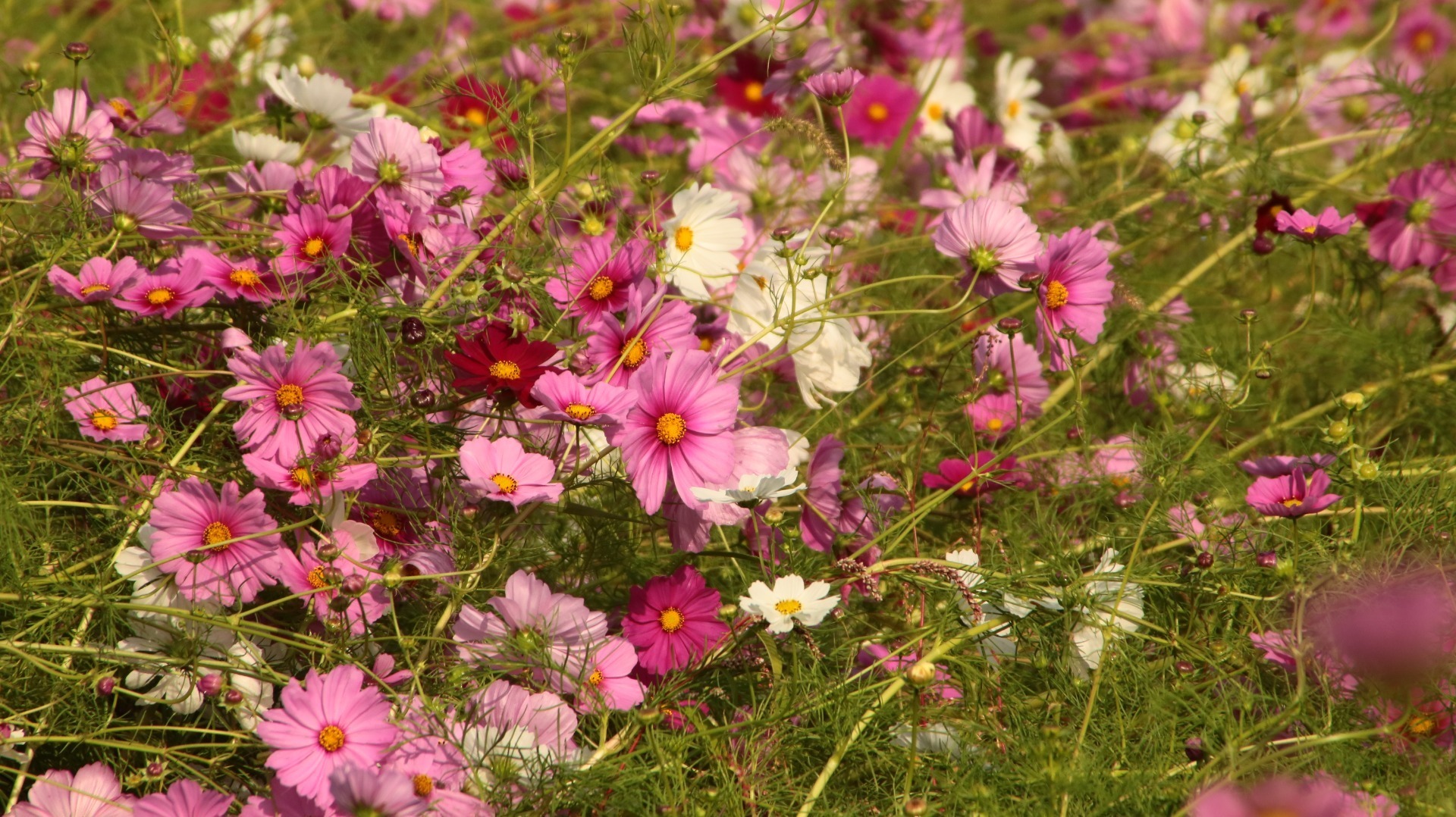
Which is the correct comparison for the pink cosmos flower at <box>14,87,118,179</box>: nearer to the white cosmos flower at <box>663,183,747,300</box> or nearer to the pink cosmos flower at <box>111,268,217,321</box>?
the pink cosmos flower at <box>111,268,217,321</box>

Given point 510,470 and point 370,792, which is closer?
point 370,792

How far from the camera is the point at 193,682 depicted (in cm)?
91

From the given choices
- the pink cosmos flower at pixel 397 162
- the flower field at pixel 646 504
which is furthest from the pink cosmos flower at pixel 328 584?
the pink cosmos flower at pixel 397 162

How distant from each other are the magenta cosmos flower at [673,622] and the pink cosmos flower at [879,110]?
840 mm

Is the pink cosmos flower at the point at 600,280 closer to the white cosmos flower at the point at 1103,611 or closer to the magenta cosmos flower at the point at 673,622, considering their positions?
the magenta cosmos flower at the point at 673,622

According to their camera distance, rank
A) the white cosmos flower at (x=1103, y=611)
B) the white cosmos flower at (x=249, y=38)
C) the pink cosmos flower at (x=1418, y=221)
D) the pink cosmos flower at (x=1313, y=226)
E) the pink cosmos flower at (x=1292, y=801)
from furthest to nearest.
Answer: the white cosmos flower at (x=249, y=38), the pink cosmos flower at (x=1418, y=221), the pink cosmos flower at (x=1313, y=226), the white cosmos flower at (x=1103, y=611), the pink cosmos flower at (x=1292, y=801)

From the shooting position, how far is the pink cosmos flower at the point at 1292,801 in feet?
2.34

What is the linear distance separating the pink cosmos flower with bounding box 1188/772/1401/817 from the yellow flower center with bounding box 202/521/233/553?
717 millimetres

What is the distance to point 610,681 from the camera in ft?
3.06

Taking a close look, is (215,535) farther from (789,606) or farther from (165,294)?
(789,606)

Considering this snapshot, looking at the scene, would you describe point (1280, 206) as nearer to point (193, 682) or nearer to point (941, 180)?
point (941, 180)

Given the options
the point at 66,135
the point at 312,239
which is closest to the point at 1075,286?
the point at 312,239

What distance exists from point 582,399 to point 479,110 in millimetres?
735

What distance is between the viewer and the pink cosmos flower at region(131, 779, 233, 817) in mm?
834
